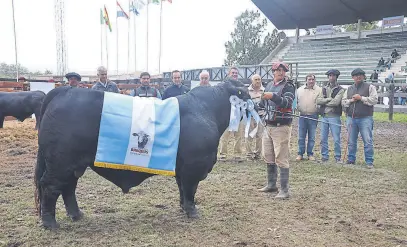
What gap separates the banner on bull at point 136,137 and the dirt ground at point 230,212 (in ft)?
2.34

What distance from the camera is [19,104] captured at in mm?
5828

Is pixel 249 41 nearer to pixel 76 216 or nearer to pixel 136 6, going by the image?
pixel 136 6

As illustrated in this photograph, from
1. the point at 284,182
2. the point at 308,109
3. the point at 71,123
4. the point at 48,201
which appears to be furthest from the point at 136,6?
the point at 48,201

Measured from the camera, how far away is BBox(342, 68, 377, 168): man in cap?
747cm

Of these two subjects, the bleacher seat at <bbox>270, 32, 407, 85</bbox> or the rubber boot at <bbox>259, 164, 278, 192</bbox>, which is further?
the bleacher seat at <bbox>270, 32, 407, 85</bbox>

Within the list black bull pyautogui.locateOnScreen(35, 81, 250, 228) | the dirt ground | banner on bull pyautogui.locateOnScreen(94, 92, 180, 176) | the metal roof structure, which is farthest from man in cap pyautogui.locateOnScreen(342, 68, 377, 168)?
the metal roof structure

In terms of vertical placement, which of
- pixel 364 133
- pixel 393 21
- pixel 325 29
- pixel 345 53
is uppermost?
→ pixel 393 21

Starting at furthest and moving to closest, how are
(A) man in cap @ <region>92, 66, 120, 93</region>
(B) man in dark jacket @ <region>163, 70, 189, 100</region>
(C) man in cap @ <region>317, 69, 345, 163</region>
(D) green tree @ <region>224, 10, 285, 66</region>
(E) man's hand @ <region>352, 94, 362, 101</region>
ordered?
(D) green tree @ <region>224, 10, 285, 66</region> → (C) man in cap @ <region>317, 69, 345, 163</region> → (B) man in dark jacket @ <region>163, 70, 189, 100</region> → (E) man's hand @ <region>352, 94, 362, 101</region> → (A) man in cap @ <region>92, 66, 120, 93</region>

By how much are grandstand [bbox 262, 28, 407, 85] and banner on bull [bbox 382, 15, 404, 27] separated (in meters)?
0.59

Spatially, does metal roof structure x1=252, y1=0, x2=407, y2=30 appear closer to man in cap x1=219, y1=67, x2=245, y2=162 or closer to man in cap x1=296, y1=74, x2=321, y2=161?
man in cap x1=296, y1=74, x2=321, y2=161

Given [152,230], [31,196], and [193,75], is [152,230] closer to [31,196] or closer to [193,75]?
[31,196]

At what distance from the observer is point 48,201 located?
13.6 ft

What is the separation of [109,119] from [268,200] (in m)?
2.54

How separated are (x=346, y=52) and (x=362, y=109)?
25.9m
